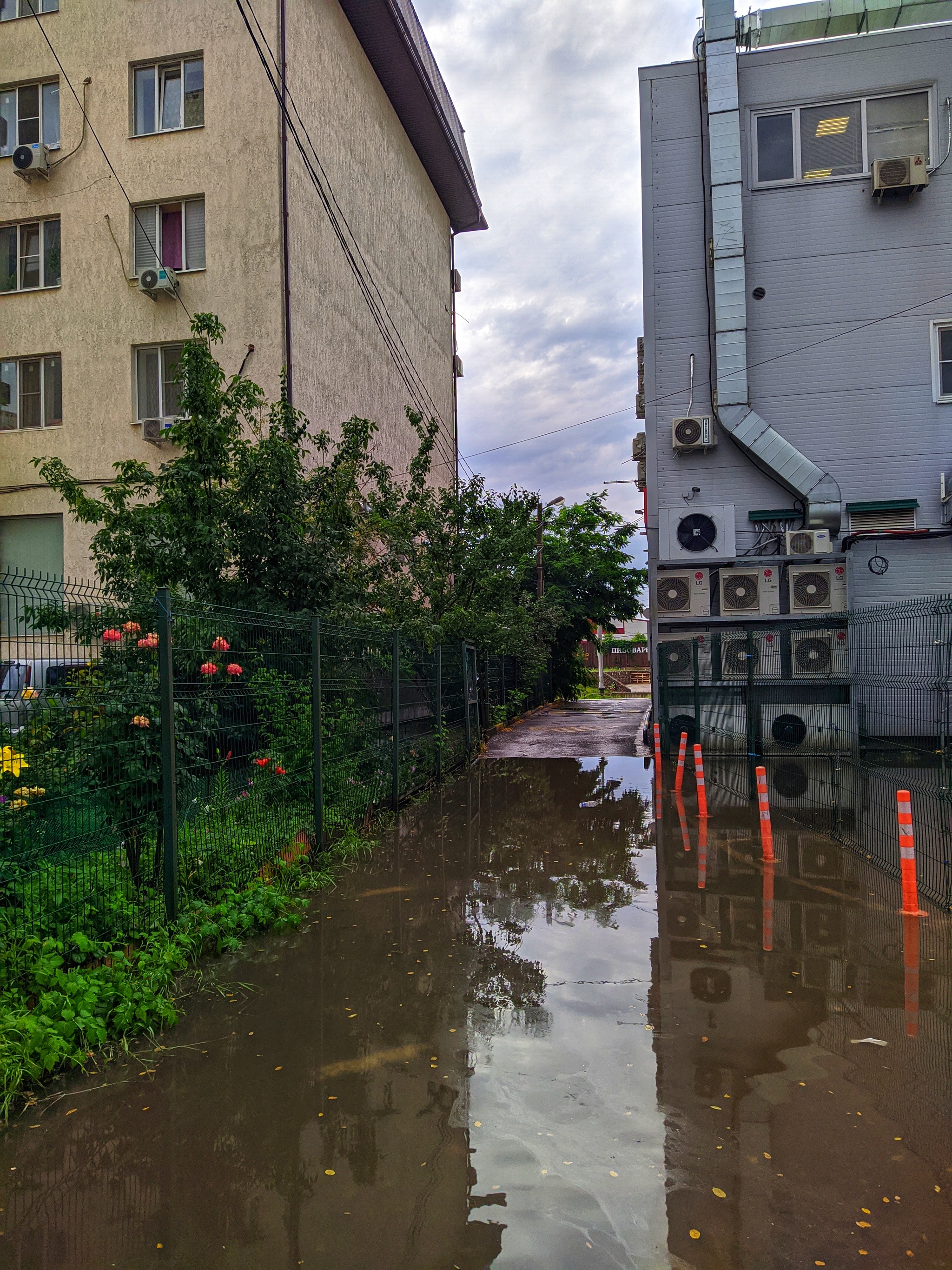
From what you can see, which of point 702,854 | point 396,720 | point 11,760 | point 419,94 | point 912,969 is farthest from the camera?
point 419,94

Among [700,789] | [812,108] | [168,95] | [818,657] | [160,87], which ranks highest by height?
[160,87]

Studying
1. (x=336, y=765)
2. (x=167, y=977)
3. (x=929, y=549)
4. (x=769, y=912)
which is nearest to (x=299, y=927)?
(x=167, y=977)

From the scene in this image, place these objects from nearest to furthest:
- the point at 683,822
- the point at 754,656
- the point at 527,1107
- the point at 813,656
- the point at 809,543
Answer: the point at 527,1107, the point at 683,822, the point at 754,656, the point at 813,656, the point at 809,543

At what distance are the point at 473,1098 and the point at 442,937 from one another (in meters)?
2.14

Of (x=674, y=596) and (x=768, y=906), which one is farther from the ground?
(x=674, y=596)

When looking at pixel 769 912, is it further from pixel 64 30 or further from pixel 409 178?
pixel 409 178

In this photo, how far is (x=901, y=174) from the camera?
51.9ft

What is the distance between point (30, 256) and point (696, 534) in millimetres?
13329

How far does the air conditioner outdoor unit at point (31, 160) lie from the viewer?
16.0 meters

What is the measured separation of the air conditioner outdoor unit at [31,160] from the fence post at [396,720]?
39.7ft

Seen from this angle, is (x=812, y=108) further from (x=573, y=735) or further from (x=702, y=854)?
(x=702, y=854)

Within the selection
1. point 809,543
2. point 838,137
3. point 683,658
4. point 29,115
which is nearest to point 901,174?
point 838,137

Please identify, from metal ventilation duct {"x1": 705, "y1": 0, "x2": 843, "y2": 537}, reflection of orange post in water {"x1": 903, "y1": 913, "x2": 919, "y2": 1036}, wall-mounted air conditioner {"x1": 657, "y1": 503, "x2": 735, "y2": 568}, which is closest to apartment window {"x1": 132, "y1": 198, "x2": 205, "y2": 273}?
metal ventilation duct {"x1": 705, "y1": 0, "x2": 843, "y2": 537}

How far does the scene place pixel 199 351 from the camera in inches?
363
